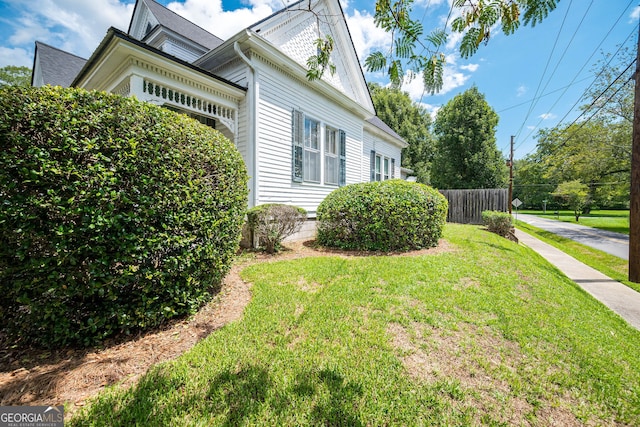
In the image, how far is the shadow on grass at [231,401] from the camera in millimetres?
1657

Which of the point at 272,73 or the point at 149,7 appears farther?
the point at 149,7

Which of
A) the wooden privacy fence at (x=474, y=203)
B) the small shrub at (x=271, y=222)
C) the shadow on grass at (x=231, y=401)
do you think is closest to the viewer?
the shadow on grass at (x=231, y=401)

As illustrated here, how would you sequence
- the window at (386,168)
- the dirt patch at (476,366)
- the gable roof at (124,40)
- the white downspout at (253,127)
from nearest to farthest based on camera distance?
the dirt patch at (476,366), the gable roof at (124,40), the white downspout at (253,127), the window at (386,168)

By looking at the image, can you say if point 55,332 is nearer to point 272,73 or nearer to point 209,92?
point 209,92

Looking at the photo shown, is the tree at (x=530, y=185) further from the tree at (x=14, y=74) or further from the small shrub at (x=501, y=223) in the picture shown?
the tree at (x=14, y=74)

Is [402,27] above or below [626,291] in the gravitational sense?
above

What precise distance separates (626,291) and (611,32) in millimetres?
8899

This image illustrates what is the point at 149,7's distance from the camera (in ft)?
30.6

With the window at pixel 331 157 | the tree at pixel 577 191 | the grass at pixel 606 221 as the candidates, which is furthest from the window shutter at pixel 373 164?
the tree at pixel 577 191

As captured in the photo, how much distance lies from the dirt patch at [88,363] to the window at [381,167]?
11027 mm

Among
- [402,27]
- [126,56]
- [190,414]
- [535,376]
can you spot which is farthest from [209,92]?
[535,376]

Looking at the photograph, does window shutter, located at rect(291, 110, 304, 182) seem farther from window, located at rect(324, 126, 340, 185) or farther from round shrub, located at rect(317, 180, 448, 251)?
round shrub, located at rect(317, 180, 448, 251)

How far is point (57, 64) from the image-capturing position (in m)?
10.2

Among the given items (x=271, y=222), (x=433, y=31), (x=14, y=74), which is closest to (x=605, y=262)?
(x=271, y=222)
